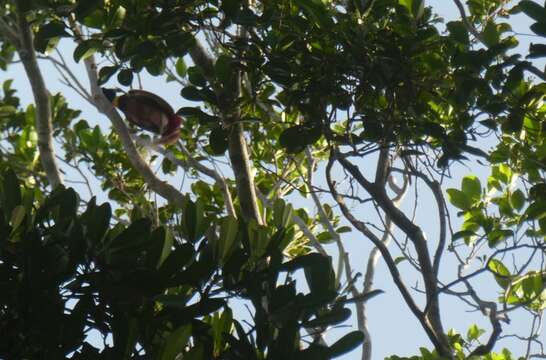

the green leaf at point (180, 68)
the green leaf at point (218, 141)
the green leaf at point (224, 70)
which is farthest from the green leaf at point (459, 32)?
the green leaf at point (180, 68)

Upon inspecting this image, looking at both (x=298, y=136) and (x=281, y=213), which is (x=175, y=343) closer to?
(x=281, y=213)

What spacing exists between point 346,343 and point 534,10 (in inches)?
44.1

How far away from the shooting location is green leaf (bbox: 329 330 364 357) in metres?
1.96

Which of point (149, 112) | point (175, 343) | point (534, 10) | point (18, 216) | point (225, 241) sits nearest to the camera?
point (175, 343)

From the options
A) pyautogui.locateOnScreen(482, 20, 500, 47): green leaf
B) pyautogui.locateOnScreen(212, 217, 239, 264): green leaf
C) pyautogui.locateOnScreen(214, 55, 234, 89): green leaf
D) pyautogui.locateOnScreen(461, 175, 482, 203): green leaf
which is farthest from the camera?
pyautogui.locateOnScreen(461, 175, 482, 203): green leaf

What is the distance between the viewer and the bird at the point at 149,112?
3.61m

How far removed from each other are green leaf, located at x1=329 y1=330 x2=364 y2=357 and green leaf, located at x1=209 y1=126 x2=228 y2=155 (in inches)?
46.3

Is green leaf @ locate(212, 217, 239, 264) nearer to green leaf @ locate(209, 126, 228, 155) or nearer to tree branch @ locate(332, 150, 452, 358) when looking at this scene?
tree branch @ locate(332, 150, 452, 358)

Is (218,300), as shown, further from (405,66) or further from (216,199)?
(216,199)

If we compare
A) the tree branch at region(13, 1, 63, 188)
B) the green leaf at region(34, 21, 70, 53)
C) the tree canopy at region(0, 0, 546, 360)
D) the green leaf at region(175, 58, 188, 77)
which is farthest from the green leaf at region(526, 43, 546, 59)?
the green leaf at region(175, 58, 188, 77)

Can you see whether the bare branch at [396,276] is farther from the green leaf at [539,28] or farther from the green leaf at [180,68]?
the green leaf at [180,68]

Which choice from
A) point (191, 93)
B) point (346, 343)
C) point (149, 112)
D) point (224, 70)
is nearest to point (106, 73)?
point (191, 93)

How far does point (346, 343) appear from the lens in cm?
197

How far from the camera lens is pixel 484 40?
9.18ft
